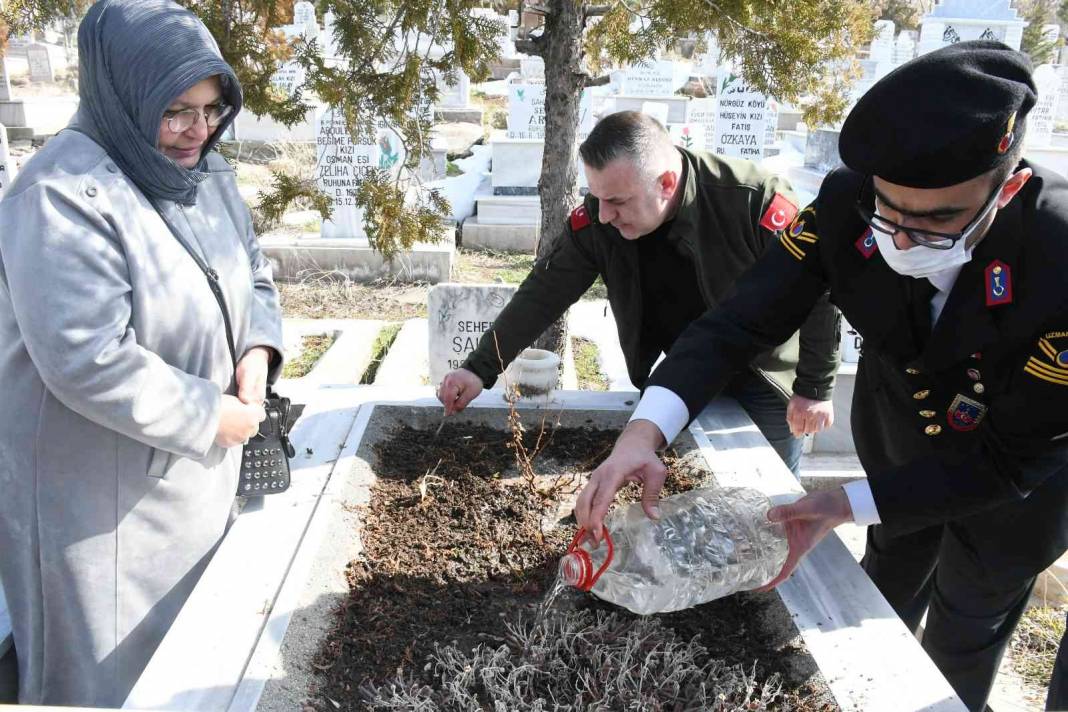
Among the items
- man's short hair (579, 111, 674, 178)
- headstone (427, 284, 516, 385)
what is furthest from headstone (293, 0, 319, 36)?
man's short hair (579, 111, 674, 178)

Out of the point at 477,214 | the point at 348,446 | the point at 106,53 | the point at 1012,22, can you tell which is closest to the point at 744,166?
the point at 348,446

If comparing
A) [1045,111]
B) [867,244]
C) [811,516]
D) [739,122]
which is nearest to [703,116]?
[739,122]

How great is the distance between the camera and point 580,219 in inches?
98.3

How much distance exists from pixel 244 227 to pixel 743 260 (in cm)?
135

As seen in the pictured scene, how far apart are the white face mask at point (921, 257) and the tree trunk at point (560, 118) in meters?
1.63

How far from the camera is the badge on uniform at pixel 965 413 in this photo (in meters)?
1.64

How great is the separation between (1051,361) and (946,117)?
0.45 m

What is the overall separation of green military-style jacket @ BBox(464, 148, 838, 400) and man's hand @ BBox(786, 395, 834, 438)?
0.07ft

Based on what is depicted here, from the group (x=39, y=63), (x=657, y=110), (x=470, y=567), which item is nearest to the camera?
(x=470, y=567)

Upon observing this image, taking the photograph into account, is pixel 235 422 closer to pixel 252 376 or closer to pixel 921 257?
pixel 252 376

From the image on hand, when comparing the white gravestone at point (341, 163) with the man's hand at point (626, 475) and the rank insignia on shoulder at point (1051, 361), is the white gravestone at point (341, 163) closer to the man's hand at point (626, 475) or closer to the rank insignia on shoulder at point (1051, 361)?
the man's hand at point (626, 475)

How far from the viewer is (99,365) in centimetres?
149

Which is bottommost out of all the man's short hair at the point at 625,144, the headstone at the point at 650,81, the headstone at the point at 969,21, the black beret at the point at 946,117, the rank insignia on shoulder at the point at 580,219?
the headstone at the point at 650,81

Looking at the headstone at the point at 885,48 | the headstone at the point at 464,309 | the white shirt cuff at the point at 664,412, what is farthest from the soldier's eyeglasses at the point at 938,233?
the headstone at the point at 885,48
